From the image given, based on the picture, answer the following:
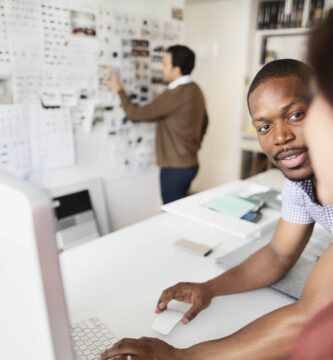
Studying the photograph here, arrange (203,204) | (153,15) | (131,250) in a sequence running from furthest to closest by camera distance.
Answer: (153,15) < (203,204) < (131,250)

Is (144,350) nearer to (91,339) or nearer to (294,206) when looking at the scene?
(91,339)

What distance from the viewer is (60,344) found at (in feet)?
1.69

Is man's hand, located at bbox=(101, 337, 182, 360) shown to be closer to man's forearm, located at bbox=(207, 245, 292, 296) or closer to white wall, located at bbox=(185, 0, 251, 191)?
man's forearm, located at bbox=(207, 245, 292, 296)

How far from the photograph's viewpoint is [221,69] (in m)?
3.75

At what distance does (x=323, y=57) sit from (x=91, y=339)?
77 cm

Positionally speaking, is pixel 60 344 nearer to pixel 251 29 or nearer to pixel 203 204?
pixel 203 204

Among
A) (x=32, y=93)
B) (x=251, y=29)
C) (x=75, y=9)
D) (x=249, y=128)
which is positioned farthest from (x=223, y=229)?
(x=251, y=29)

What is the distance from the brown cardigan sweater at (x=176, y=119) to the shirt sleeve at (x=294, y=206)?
1.40m

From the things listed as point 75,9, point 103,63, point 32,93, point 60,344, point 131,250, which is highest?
point 75,9

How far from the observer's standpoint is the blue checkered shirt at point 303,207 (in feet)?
3.21

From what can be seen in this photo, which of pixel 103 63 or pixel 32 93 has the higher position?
pixel 103 63

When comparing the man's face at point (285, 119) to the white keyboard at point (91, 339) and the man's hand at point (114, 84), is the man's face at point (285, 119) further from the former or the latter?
the man's hand at point (114, 84)

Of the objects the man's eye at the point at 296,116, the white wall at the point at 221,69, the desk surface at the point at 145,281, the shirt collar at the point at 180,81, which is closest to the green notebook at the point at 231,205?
the desk surface at the point at 145,281

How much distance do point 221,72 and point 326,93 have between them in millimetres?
3478
